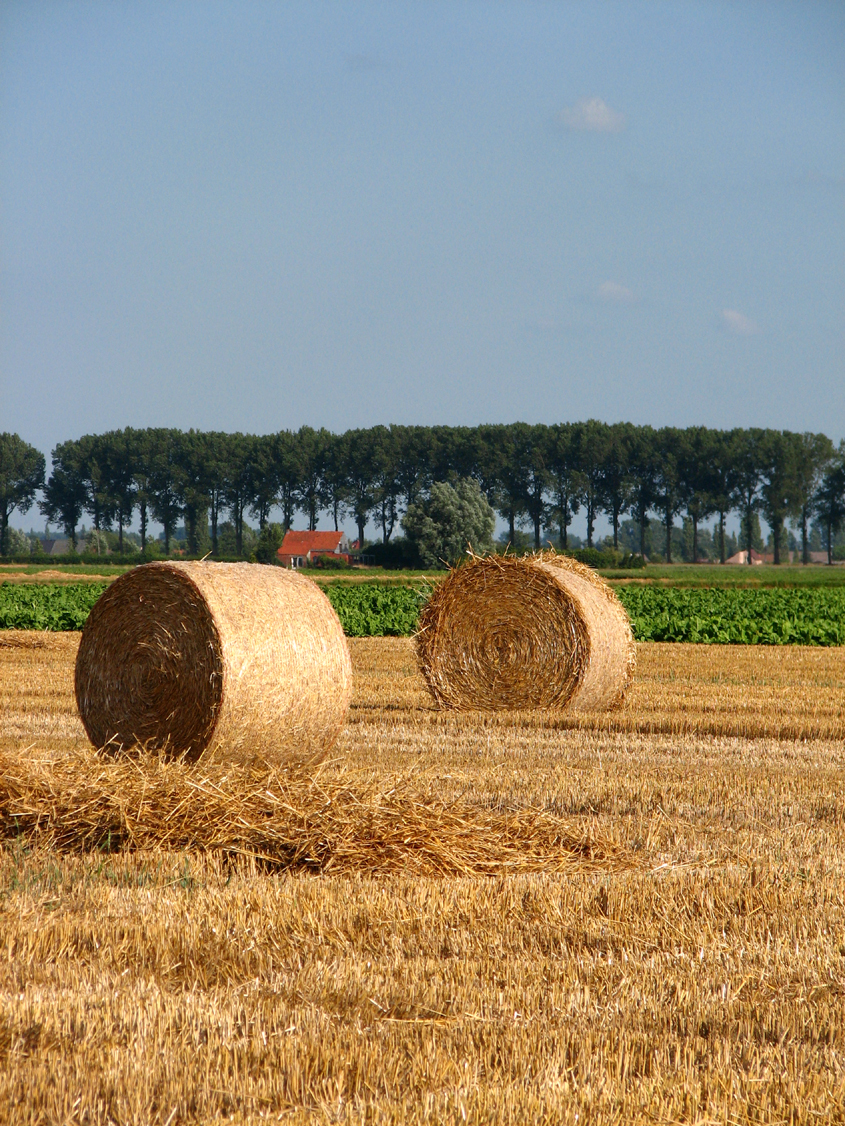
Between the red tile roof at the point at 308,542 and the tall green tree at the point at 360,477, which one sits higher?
the tall green tree at the point at 360,477

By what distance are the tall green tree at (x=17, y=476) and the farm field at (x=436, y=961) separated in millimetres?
97610

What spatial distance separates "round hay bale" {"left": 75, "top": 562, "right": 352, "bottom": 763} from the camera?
823 cm

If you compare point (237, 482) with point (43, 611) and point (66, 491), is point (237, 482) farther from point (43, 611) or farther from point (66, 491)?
point (43, 611)

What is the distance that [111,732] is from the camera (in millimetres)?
8883

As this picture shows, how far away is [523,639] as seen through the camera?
1329 cm

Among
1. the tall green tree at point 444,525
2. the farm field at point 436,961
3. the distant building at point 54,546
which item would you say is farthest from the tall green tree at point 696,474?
the farm field at point 436,961

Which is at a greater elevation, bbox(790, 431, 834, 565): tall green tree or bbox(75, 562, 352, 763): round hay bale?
bbox(790, 431, 834, 565): tall green tree

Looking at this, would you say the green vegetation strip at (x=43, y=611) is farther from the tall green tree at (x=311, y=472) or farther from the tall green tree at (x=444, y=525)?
the tall green tree at (x=311, y=472)

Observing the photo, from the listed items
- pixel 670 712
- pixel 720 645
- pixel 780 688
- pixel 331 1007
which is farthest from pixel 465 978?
pixel 720 645

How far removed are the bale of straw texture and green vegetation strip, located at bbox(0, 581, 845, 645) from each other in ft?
25.3

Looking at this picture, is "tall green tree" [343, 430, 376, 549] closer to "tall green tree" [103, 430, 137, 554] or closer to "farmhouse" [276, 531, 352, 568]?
"farmhouse" [276, 531, 352, 568]

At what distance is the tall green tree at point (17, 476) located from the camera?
9975 cm

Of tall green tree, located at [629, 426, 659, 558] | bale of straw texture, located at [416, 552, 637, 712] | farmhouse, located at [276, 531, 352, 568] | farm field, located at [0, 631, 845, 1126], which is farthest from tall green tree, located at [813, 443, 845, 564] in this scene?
farm field, located at [0, 631, 845, 1126]

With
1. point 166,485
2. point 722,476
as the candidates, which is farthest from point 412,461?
point 722,476
